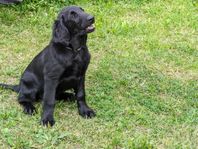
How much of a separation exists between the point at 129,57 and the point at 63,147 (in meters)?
2.79

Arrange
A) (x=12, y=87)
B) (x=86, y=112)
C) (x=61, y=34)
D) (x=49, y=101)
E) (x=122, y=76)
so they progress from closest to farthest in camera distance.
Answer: (x=61, y=34), (x=49, y=101), (x=86, y=112), (x=12, y=87), (x=122, y=76)

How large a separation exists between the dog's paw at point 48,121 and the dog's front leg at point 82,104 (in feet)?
1.28

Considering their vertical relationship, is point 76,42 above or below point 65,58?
above

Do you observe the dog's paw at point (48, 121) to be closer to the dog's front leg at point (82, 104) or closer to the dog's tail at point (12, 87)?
the dog's front leg at point (82, 104)

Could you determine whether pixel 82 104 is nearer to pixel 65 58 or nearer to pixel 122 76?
pixel 65 58

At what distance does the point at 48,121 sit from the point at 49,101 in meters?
0.21

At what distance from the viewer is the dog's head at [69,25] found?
16.7 feet

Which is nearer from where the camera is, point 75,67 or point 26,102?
point 75,67

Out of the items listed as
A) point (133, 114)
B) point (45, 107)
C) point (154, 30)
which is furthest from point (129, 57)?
point (45, 107)

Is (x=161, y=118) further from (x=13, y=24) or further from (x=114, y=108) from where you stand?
(x=13, y=24)

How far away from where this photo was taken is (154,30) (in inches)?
335

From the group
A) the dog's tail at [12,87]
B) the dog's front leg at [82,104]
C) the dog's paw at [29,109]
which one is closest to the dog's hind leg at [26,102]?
the dog's paw at [29,109]

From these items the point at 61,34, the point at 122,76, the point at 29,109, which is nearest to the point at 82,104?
the point at 29,109

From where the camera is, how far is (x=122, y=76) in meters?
6.75
